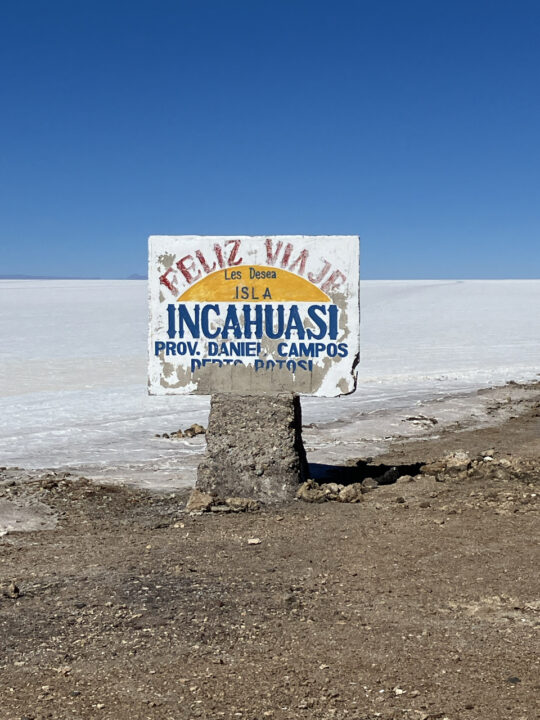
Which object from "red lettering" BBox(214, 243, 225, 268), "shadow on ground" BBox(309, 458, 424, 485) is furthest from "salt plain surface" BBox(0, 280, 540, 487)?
"red lettering" BBox(214, 243, 225, 268)

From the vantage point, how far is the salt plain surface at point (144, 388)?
10891 millimetres

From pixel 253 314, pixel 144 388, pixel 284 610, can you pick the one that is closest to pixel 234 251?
pixel 253 314

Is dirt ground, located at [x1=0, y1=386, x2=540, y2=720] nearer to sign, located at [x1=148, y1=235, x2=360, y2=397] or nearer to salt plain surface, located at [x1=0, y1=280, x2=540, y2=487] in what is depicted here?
sign, located at [x1=148, y1=235, x2=360, y2=397]

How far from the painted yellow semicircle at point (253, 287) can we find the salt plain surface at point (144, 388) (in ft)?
7.24

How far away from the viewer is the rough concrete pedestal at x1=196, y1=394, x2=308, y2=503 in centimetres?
802

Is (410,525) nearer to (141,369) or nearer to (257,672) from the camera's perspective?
(257,672)

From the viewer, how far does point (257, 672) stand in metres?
4.09

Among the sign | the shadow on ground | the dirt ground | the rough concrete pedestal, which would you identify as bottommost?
the dirt ground

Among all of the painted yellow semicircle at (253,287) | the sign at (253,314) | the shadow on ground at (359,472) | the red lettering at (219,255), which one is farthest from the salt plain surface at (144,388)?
the red lettering at (219,255)

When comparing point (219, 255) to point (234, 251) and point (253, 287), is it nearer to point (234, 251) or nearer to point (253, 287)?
point (234, 251)

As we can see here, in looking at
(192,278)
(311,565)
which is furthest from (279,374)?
(311,565)

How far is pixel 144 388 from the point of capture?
55.7 ft

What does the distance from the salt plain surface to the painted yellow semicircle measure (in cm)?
221

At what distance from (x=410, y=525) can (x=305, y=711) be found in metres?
3.12
